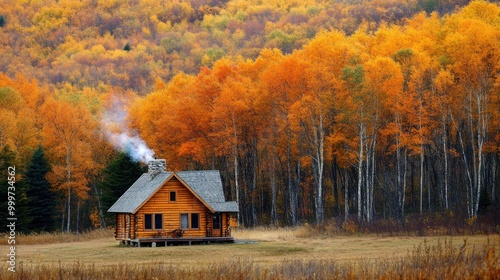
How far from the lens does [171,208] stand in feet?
152

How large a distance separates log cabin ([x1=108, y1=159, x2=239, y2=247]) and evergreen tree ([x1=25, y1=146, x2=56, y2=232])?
16700mm

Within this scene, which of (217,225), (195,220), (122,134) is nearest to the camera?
(195,220)

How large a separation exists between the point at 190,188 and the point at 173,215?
1999 millimetres

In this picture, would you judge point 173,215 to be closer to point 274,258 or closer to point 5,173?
point 274,258

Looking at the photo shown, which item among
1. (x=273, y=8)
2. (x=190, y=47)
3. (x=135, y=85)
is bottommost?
(x=135, y=85)

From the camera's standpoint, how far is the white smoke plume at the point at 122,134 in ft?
194

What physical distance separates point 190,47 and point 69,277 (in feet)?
425

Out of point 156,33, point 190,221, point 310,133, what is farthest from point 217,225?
point 156,33

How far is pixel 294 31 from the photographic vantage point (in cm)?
12412

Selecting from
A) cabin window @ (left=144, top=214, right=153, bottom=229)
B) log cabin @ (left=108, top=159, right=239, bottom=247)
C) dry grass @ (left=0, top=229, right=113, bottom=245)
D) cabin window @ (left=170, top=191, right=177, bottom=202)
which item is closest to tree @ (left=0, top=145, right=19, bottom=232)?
dry grass @ (left=0, top=229, right=113, bottom=245)

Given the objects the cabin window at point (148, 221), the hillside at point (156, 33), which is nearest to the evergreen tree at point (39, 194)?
the cabin window at point (148, 221)

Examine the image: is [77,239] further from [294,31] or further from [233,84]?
[294,31]

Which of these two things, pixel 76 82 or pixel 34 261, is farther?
pixel 76 82

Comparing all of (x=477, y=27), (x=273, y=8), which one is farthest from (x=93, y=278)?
(x=273, y=8)
